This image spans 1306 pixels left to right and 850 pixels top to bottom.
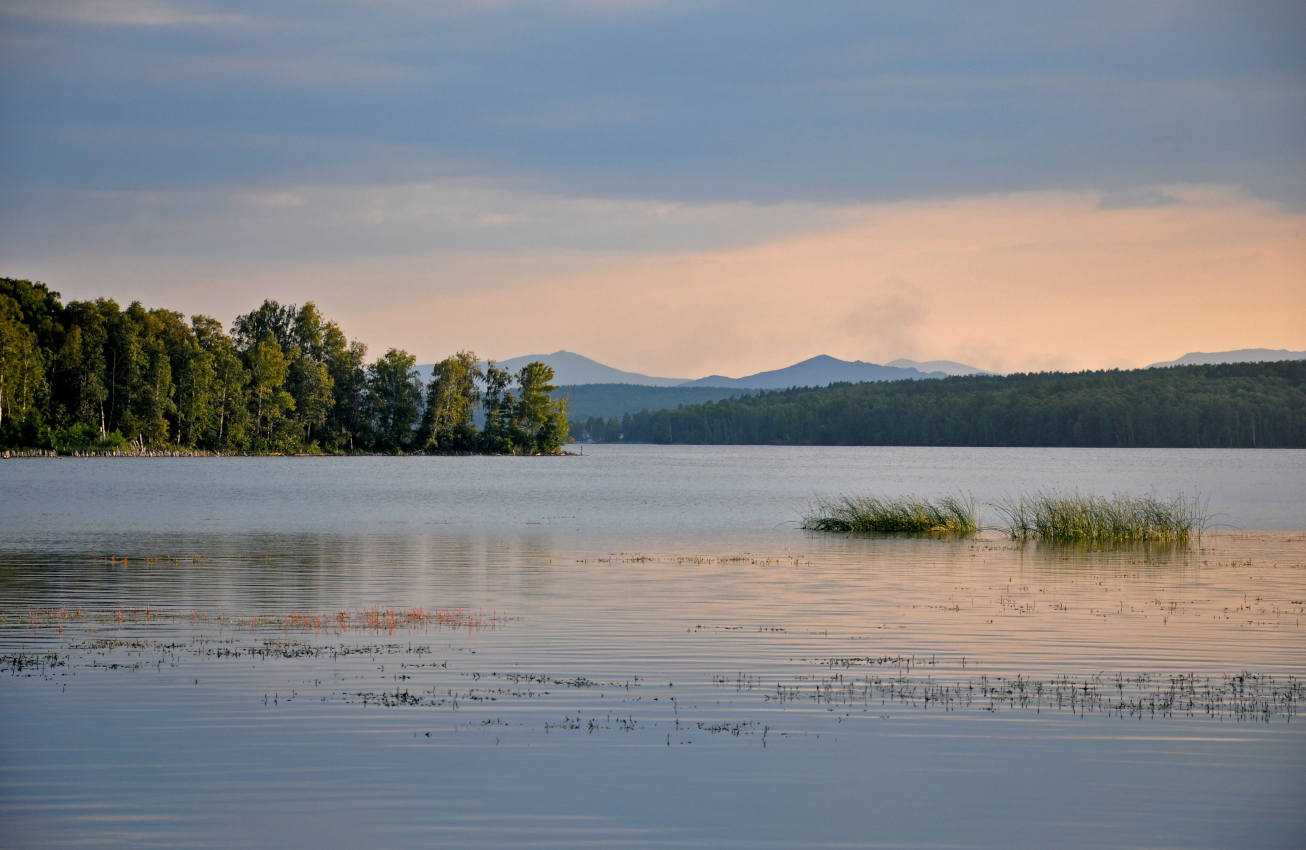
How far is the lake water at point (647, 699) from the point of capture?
35.8 ft

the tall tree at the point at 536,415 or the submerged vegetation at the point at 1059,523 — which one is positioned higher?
the tall tree at the point at 536,415

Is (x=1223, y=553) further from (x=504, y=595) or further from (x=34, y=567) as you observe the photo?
(x=34, y=567)

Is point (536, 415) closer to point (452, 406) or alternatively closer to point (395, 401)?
point (452, 406)

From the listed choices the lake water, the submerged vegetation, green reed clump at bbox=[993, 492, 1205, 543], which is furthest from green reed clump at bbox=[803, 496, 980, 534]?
the lake water

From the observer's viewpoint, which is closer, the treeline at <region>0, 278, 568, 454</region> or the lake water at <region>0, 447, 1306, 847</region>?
the lake water at <region>0, 447, 1306, 847</region>

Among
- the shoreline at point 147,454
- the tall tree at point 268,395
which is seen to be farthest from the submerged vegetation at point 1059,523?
the tall tree at point 268,395

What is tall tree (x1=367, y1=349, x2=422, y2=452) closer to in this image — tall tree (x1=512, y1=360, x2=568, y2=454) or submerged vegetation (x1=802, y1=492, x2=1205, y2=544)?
tall tree (x1=512, y1=360, x2=568, y2=454)

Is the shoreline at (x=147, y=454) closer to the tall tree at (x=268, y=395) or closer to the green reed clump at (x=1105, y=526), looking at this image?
the tall tree at (x=268, y=395)

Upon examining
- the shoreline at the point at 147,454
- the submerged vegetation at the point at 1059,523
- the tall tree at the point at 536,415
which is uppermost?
the tall tree at the point at 536,415

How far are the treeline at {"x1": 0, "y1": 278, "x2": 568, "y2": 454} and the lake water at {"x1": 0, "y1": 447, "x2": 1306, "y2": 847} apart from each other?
90948 millimetres

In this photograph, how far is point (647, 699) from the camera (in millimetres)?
15570

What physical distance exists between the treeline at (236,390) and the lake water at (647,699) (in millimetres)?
90948

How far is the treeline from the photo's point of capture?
386 feet

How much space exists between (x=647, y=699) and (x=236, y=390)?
5216 inches
